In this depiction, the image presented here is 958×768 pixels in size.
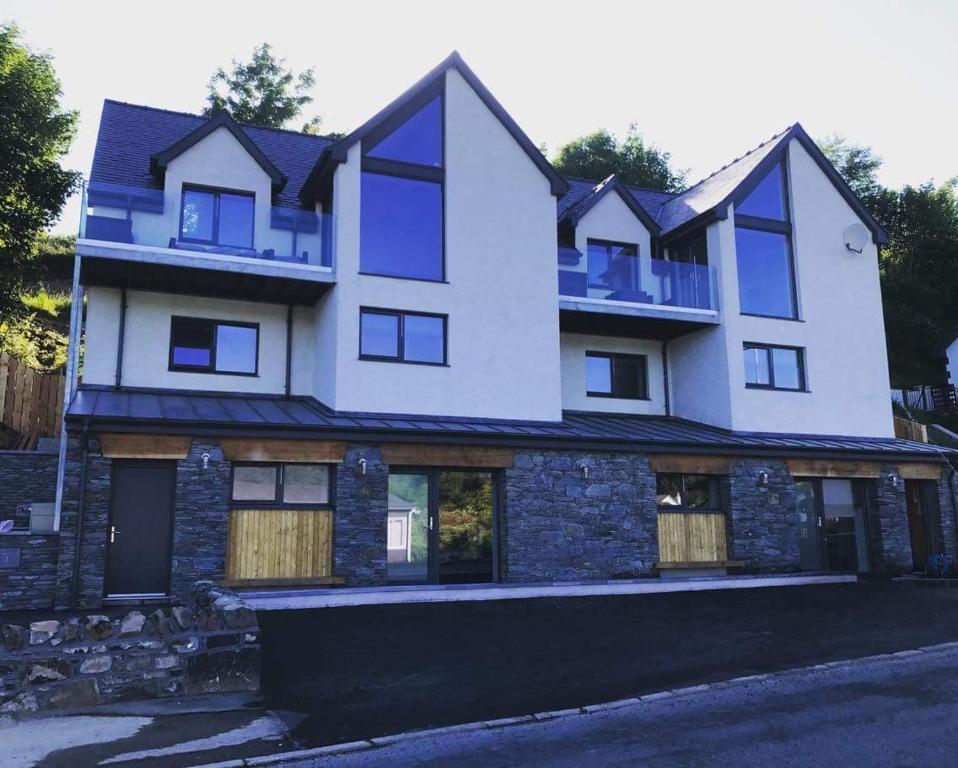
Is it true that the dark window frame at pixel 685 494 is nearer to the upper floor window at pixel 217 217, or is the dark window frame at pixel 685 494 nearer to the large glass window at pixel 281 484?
the large glass window at pixel 281 484

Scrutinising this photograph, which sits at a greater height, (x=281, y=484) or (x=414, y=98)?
(x=414, y=98)

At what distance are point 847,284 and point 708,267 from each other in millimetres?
3988

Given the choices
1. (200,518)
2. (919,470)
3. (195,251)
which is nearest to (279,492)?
(200,518)

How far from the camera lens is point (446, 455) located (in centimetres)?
1475

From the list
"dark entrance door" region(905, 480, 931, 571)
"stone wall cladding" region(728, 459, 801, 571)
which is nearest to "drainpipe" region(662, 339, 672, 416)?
"stone wall cladding" region(728, 459, 801, 571)

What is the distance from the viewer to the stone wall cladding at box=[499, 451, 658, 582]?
14.8m

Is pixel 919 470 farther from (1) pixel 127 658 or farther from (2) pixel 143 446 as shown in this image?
(1) pixel 127 658

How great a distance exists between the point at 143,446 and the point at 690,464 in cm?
1023

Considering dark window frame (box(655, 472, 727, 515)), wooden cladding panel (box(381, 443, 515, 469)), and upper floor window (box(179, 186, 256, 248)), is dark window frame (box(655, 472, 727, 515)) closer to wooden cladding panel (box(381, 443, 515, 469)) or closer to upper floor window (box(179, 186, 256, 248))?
wooden cladding panel (box(381, 443, 515, 469))

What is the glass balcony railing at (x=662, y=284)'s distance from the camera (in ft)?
61.2

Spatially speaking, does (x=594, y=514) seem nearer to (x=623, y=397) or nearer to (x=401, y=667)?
(x=623, y=397)

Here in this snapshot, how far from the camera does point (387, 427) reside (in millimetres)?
14242

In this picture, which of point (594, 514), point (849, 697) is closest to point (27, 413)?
point (594, 514)

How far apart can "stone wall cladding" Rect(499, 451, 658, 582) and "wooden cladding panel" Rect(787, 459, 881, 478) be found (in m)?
3.92
